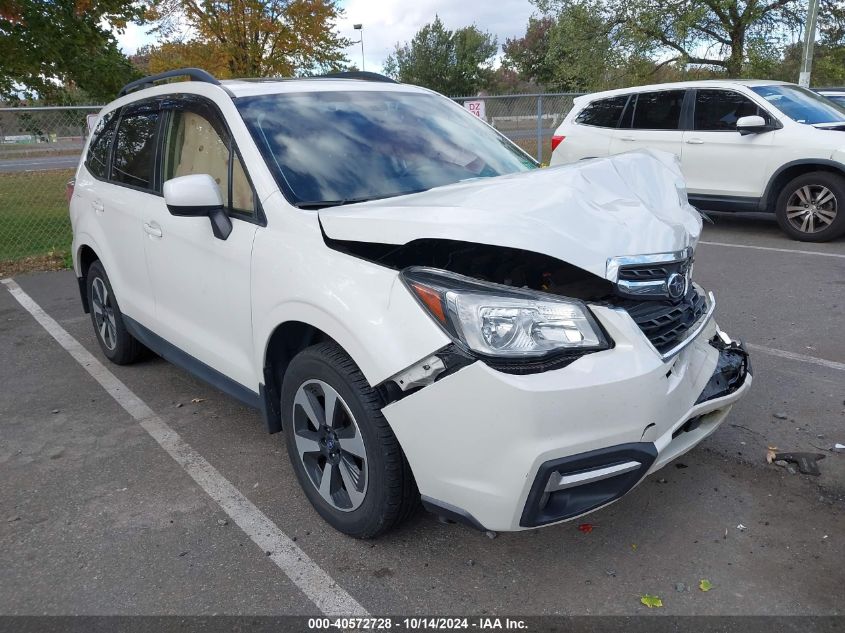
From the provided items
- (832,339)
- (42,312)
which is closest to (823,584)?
(832,339)

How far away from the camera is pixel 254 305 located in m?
3.14

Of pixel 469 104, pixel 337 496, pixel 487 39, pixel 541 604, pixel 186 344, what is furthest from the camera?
pixel 487 39

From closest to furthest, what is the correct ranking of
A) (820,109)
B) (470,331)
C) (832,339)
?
(470,331), (832,339), (820,109)

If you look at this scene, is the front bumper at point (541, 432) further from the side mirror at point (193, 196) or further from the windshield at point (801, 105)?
the windshield at point (801, 105)

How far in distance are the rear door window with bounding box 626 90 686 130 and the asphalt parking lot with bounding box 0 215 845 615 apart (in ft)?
19.3

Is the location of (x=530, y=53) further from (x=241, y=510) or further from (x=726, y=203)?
(x=241, y=510)

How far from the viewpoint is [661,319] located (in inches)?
105

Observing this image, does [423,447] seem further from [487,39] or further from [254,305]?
[487,39]

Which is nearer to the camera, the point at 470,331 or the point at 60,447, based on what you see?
the point at 470,331

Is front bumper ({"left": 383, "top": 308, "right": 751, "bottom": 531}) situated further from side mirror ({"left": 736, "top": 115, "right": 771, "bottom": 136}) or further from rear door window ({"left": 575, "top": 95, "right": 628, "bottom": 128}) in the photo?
rear door window ({"left": 575, "top": 95, "right": 628, "bottom": 128})

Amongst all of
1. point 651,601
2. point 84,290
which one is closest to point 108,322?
point 84,290

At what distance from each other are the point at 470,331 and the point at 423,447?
1.47ft

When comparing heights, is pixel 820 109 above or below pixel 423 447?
above

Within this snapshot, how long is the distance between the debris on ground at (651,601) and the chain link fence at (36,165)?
9.14 meters
